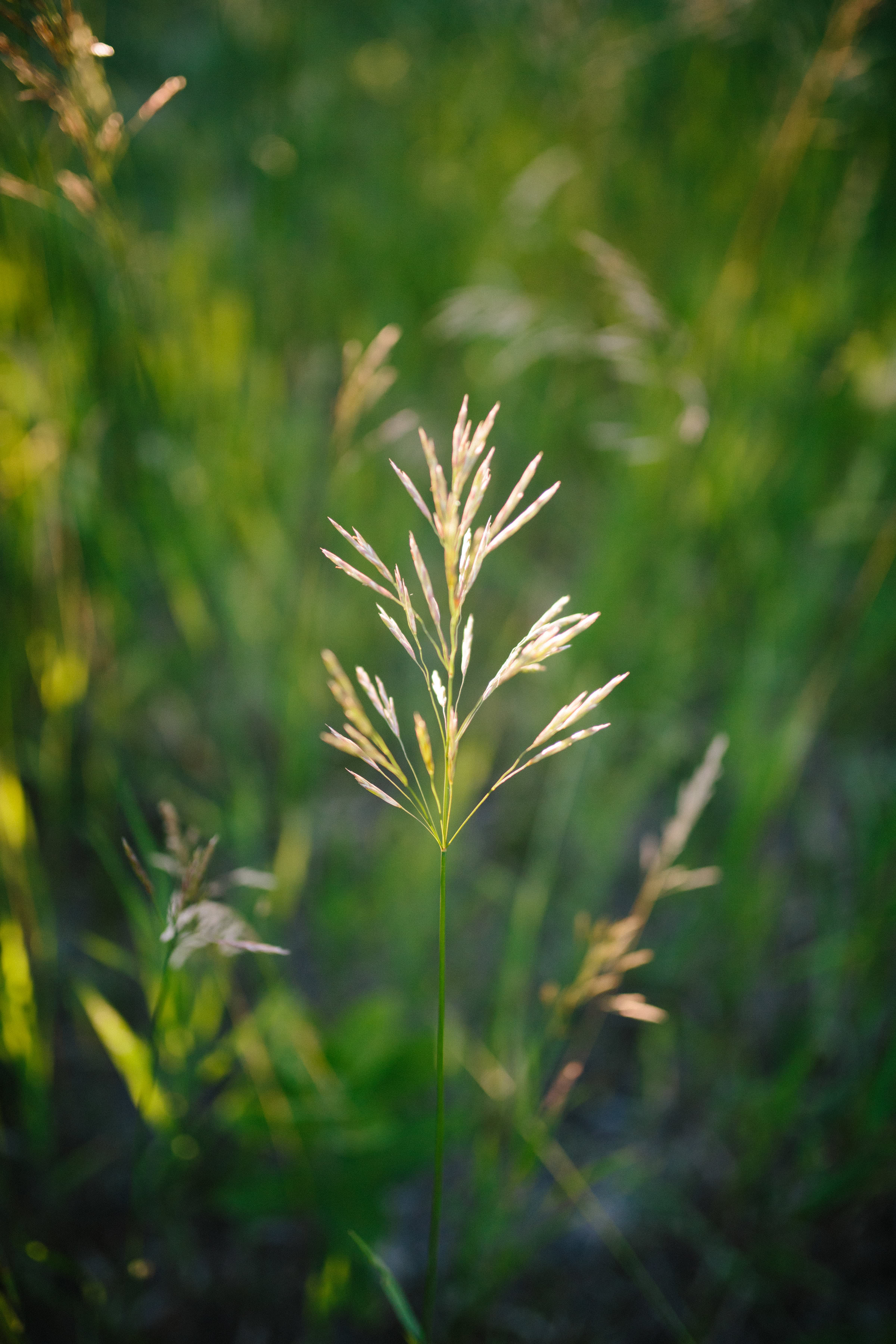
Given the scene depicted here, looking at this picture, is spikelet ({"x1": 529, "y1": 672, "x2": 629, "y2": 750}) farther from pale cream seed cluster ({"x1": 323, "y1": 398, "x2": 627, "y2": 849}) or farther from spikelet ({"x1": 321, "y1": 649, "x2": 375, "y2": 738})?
spikelet ({"x1": 321, "y1": 649, "x2": 375, "y2": 738})

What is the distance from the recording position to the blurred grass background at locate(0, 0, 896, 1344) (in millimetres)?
1027

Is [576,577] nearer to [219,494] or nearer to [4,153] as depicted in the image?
[219,494]

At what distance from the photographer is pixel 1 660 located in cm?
120

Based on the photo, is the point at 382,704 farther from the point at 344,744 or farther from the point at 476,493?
the point at 476,493

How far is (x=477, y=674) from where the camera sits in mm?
1730

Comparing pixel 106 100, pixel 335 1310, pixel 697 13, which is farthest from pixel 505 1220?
pixel 697 13

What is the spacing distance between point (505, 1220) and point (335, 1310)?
0.28 meters

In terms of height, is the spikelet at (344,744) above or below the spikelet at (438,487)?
below

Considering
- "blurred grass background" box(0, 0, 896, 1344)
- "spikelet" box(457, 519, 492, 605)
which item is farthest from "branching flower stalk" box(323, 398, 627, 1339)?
"blurred grass background" box(0, 0, 896, 1344)

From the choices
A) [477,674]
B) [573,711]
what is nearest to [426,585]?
[573,711]

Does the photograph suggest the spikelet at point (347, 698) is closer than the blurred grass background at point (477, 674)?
Yes

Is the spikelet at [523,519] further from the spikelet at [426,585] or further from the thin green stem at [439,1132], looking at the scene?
the thin green stem at [439,1132]

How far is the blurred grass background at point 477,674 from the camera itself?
3.37ft

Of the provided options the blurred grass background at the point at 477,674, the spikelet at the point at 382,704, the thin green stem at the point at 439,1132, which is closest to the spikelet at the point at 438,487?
the spikelet at the point at 382,704
